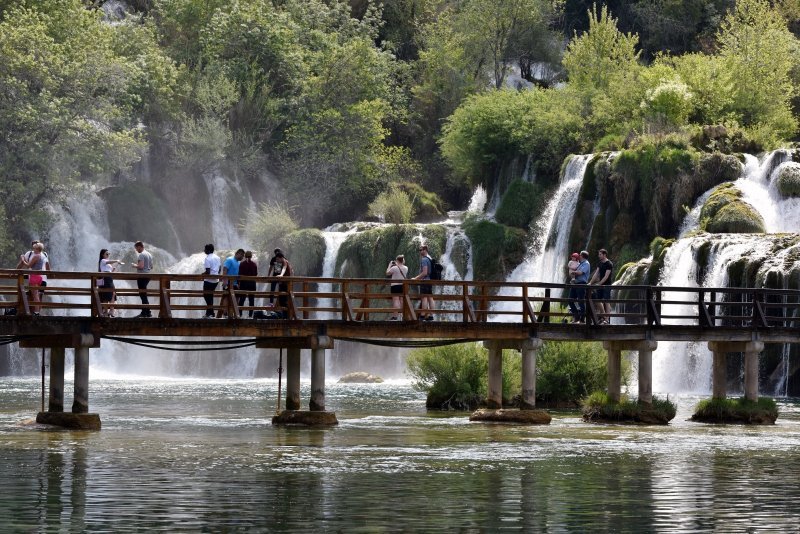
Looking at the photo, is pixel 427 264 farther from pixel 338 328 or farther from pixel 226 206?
pixel 226 206

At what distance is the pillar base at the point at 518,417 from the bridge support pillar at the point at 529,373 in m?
0.22

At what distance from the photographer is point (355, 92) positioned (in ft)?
277

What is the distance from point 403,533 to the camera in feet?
66.1

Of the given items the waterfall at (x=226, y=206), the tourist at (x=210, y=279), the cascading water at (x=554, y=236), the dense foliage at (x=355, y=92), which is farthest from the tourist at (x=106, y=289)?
the waterfall at (x=226, y=206)

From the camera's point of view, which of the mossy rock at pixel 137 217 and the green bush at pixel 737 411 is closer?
the green bush at pixel 737 411

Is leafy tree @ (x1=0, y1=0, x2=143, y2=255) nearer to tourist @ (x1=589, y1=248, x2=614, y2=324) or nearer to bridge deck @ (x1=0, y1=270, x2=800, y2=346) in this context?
bridge deck @ (x1=0, y1=270, x2=800, y2=346)

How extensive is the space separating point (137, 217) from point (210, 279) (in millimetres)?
40713

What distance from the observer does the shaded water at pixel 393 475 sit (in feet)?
70.2

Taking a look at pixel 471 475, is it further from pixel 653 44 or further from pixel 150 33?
Result: pixel 653 44

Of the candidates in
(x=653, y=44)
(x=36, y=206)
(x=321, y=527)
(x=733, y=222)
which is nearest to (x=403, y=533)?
(x=321, y=527)

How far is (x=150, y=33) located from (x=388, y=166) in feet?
46.0

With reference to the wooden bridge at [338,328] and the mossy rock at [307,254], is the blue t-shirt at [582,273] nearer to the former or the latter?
the wooden bridge at [338,328]

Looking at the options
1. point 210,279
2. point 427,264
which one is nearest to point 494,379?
point 427,264

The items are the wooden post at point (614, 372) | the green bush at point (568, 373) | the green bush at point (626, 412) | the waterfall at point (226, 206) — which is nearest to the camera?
the green bush at point (626, 412)
